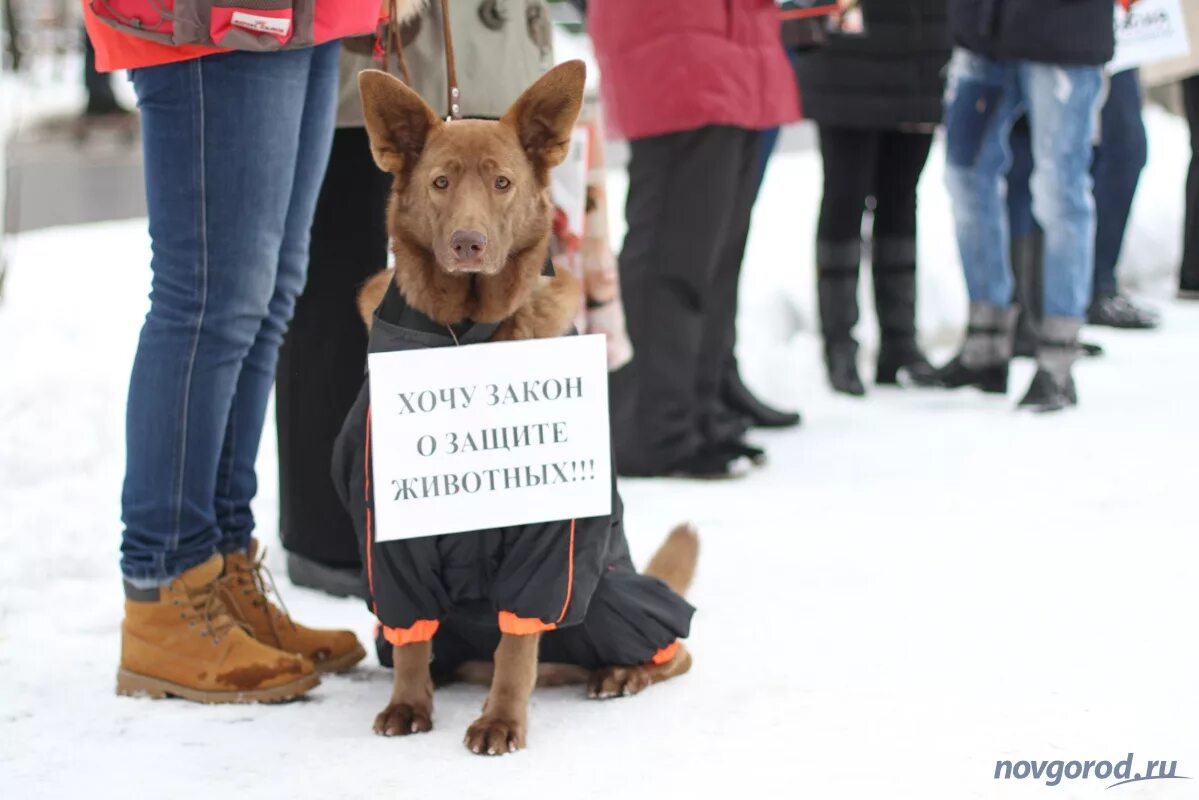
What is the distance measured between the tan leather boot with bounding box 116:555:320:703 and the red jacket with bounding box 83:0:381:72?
31.6 inches

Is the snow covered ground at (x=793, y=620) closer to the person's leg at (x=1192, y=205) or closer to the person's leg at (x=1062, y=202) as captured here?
the person's leg at (x=1062, y=202)

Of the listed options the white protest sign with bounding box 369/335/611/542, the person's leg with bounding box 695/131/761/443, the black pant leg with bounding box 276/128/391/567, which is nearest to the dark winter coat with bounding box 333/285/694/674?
the white protest sign with bounding box 369/335/611/542

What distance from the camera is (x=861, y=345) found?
5066mm

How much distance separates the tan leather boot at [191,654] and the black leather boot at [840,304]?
2.82 m

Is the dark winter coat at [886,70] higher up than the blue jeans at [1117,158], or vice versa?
the dark winter coat at [886,70]

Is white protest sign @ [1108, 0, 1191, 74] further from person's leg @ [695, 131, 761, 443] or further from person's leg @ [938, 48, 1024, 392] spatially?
person's leg @ [695, 131, 761, 443]

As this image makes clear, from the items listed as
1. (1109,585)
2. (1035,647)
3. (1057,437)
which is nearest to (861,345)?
(1057,437)

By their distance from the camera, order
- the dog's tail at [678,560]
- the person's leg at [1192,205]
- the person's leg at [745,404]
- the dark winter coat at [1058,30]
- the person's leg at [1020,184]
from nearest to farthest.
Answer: the dog's tail at [678,560] → the dark winter coat at [1058,30] → the person's leg at [745,404] → the person's leg at [1020,184] → the person's leg at [1192,205]

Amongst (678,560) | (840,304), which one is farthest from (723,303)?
Result: (678,560)

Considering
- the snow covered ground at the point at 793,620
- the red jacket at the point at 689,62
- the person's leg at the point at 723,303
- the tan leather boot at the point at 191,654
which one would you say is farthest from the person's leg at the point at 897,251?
the tan leather boot at the point at 191,654

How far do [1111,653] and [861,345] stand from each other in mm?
2832

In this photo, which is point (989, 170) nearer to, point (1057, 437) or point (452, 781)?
point (1057, 437)

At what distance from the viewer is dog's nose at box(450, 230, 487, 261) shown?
184cm

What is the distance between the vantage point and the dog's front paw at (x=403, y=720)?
2035 mm
